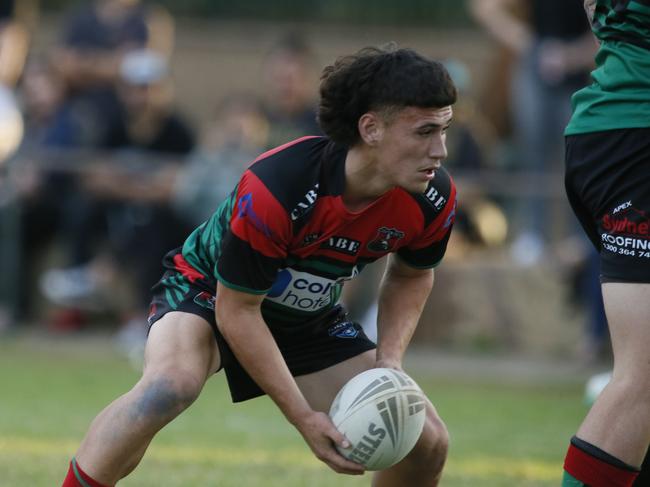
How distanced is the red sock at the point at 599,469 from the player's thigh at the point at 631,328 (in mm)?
261

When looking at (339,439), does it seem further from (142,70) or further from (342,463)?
(142,70)

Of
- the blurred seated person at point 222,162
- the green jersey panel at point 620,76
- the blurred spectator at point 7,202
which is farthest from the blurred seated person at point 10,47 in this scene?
the green jersey panel at point 620,76

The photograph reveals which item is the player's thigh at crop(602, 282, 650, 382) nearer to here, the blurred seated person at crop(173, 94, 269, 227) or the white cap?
the blurred seated person at crop(173, 94, 269, 227)

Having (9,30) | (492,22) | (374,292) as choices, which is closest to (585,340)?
(374,292)

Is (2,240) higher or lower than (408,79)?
lower

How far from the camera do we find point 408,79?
4.52m

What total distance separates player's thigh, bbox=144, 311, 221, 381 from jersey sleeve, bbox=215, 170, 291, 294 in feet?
1.16

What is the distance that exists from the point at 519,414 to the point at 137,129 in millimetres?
4898

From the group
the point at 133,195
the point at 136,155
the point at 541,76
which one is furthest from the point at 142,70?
the point at 541,76

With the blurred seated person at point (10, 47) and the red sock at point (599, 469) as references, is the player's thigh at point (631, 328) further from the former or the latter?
the blurred seated person at point (10, 47)

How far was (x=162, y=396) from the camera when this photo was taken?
462 centimetres

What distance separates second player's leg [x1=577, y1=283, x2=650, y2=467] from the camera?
13.9 feet

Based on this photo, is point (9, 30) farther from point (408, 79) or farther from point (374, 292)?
point (408, 79)

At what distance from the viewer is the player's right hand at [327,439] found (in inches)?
179
